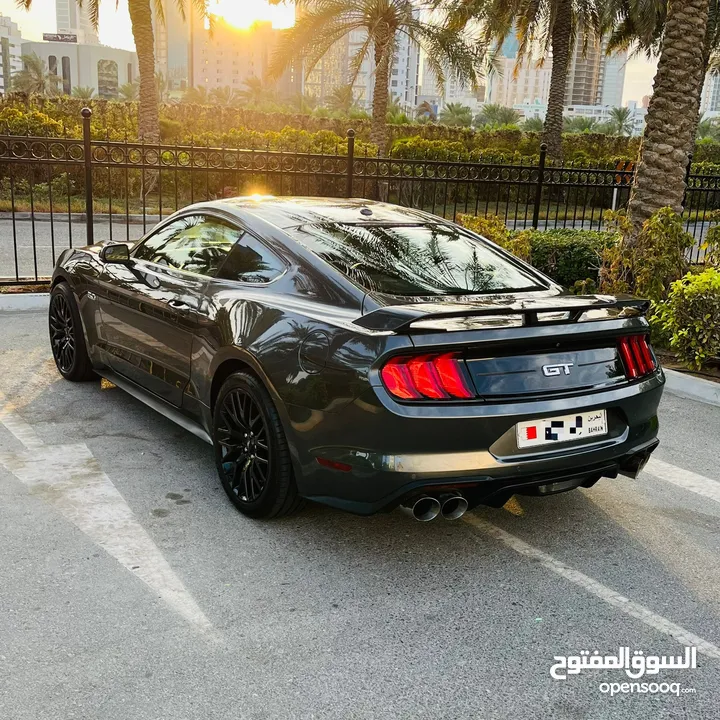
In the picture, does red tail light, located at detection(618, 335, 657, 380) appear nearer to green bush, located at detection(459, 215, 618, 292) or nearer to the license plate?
the license plate

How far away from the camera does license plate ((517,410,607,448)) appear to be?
131 inches

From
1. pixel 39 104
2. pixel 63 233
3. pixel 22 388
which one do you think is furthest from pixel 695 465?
pixel 39 104

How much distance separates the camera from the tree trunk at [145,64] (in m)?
19.9

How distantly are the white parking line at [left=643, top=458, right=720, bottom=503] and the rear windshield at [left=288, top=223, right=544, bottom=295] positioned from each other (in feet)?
4.79

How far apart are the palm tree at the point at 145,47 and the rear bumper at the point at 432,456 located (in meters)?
19.2

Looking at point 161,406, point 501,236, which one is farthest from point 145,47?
point 161,406

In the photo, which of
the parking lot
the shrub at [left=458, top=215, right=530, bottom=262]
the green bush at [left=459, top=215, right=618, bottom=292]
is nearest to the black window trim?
the parking lot

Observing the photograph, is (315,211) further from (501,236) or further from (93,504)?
(501,236)

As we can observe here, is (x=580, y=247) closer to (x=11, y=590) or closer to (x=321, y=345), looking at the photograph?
(x=321, y=345)

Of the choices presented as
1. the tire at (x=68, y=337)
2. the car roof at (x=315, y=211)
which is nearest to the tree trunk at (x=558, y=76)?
the tire at (x=68, y=337)

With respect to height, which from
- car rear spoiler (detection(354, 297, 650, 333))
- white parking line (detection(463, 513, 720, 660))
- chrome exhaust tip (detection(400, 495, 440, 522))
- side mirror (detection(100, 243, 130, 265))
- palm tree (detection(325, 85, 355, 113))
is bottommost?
white parking line (detection(463, 513, 720, 660))

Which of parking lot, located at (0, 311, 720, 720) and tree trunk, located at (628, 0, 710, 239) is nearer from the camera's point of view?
parking lot, located at (0, 311, 720, 720)

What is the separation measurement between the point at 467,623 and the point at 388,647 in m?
0.37

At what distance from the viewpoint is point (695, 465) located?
497 centimetres
